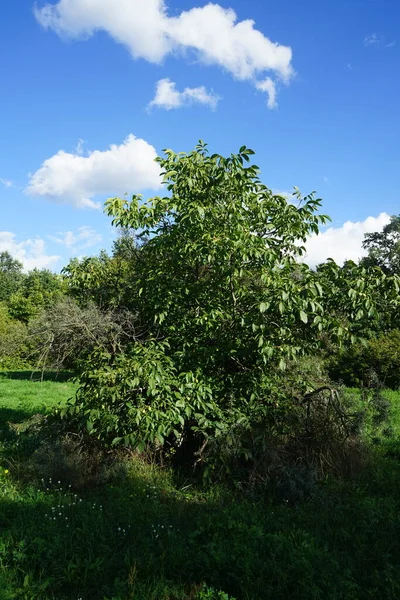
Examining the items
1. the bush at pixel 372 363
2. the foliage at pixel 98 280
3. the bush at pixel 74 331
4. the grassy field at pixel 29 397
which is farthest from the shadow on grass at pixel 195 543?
the bush at pixel 372 363

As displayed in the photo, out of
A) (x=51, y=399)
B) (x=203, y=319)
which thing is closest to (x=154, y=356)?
(x=203, y=319)

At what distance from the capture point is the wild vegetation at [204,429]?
12.0 feet

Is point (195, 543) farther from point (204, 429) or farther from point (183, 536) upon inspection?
point (204, 429)

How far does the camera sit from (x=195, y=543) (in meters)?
3.90

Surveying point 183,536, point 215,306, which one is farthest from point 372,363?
point 183,536

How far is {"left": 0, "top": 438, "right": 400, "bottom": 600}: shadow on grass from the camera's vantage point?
134 inches

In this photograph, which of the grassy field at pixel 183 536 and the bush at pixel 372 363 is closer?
the grassy field at pixel 183 536

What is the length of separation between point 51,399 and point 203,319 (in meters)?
7.47

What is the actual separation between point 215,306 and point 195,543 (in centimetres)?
274

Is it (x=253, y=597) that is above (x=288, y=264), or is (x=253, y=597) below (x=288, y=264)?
below

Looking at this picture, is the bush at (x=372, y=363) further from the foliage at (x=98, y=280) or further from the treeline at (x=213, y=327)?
the foliage at (x=98, y=280)

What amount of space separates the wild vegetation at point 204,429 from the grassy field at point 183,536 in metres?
0.02

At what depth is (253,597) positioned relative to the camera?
3275 millimetres

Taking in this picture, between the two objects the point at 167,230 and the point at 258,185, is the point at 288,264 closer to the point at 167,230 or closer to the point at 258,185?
the point at 258,185
